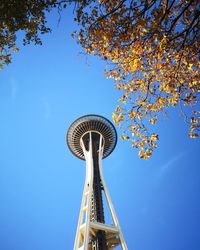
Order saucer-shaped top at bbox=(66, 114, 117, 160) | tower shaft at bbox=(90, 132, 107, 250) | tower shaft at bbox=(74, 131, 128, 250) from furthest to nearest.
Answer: saucer-shaped top at bbox=(66, 114, 117, 160)
tower shaft at bbox=(90, 132, 107, 250)
tower shaft at bbox=(74, 131, 128, 250)

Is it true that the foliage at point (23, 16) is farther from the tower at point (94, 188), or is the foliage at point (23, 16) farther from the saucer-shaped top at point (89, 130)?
the saucer-shaped top at point (89, 130)

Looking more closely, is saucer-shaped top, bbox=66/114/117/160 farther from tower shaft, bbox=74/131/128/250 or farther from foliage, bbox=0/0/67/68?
foliage, bbox=0/0/67/68

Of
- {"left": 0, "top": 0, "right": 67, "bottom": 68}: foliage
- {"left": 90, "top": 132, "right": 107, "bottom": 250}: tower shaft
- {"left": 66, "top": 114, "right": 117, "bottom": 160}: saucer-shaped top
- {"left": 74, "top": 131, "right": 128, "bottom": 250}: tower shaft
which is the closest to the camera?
{"left": 0, "top": 0, "right": 67, "bottom": 68}: foliage

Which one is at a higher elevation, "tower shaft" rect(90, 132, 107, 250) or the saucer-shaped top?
the saucer-shaped top

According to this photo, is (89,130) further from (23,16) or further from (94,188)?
(23,16)

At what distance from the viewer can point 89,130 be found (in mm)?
42219

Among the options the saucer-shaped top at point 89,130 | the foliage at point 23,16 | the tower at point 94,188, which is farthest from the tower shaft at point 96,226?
the foliage at point 23,16

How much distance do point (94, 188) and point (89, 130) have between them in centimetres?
1485

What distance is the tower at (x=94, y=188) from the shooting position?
851 inches

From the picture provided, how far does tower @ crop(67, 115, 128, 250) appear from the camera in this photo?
2162 cm

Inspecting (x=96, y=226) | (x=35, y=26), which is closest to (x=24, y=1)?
(x=35, y=26)

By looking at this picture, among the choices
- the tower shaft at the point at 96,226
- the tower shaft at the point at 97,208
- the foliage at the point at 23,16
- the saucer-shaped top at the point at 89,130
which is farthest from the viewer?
the saucer-shaped top at the point at 89,130

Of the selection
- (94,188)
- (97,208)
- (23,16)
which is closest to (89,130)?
(94,188)

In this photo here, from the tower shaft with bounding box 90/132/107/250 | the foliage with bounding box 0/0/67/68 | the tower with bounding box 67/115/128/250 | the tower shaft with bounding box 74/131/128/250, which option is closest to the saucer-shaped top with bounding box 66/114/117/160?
the tower with bounding box 67/115/128/250
